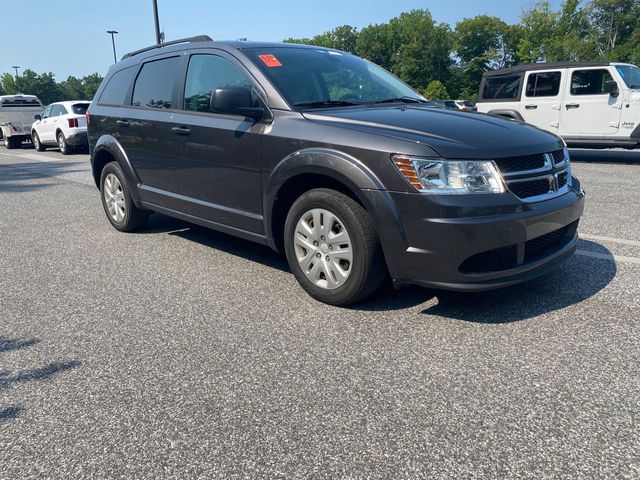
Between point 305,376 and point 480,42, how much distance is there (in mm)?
82297

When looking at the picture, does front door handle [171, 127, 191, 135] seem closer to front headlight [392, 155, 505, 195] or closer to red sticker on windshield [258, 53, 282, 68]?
red sticker on windshield [258, 53, 282, 68]

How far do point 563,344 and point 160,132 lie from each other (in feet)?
12.0

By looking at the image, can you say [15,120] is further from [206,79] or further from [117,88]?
[206,79]

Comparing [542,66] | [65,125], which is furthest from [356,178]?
[65,125]

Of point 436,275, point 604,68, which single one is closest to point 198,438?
point 436,275

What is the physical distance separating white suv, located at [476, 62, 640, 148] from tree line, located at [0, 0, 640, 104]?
50.9 m

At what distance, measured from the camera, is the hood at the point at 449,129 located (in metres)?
2.93

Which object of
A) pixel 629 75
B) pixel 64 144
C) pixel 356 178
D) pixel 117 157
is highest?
pixel 629 75

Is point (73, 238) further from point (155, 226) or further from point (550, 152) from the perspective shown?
point (550, 152)

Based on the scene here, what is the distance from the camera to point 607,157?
11695 mm

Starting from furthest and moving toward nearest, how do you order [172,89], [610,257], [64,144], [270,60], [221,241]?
[64,144], [221,241], [172,89], [610,257], [270,60]

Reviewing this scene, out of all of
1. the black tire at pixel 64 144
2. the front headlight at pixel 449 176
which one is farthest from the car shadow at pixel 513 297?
the black tire at pixel 64 144

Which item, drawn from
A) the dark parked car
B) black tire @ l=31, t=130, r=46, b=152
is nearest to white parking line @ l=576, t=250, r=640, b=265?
the dark parked car

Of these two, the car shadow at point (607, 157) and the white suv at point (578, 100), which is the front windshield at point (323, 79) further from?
the car shadow at point (607, 157)
